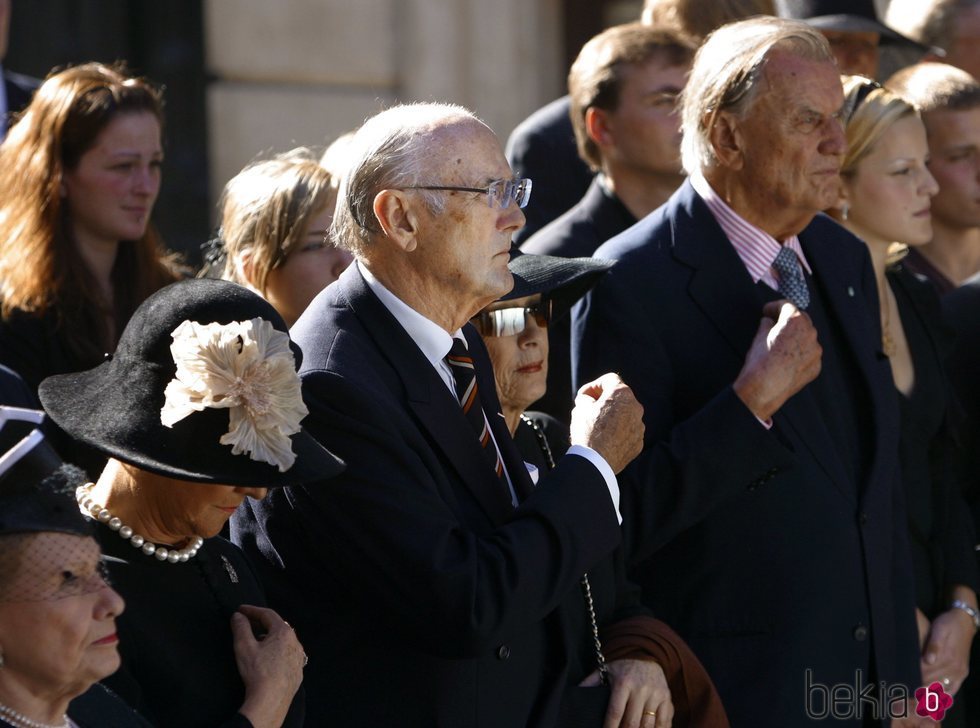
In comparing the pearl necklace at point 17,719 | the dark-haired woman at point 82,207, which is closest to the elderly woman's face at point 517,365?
the dark-haired woman at point 82,207

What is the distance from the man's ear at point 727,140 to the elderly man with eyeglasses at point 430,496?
0.93 meters

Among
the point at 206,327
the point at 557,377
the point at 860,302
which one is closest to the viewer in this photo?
the point at 206,327

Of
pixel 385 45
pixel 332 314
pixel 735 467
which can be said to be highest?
pixel 332 314

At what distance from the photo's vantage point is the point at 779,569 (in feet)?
11.5

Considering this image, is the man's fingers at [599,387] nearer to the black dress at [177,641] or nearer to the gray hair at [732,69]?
the black dress at [177,641]

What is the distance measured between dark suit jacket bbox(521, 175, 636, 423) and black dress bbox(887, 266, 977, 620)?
866mm

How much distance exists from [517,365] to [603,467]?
0.58 m

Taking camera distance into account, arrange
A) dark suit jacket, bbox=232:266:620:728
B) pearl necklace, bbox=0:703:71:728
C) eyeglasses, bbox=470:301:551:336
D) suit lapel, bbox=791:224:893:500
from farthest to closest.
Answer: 1. suit lapel, bbox=791:224:893:500
2. eyeglasses, bbox=470:301:551:336
3. dark suit jacket, bbox=232:266:620:728
4. pearl necklace, bbox=0:703:71:728

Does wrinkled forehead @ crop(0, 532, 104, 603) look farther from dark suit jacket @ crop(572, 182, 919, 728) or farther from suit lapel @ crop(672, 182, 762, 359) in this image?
suit lapel @ crop(672, 182, 762, 359)

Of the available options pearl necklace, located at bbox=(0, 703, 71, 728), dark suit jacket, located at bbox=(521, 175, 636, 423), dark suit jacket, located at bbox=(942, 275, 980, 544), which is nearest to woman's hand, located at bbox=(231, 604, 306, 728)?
pearl necklace, located at bbox=(0, 703, 71, 728)

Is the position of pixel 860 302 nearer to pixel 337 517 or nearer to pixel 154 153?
pixel 337 517

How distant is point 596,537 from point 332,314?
638 mm

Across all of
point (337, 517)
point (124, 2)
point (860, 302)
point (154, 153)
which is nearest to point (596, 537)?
point (337, 517)

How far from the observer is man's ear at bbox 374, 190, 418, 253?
2.88 metres
